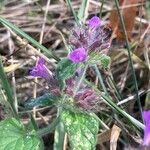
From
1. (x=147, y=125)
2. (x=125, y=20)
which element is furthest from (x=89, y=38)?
(x=125, y=20)

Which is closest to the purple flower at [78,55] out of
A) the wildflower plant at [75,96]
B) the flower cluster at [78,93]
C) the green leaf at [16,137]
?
the wildflower plant at [75,96]

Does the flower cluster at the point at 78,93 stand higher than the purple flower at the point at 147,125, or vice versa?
the purple flower at the point at 147,125

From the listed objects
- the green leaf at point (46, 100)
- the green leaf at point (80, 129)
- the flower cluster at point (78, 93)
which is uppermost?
the flower cluster at point (78, 93)

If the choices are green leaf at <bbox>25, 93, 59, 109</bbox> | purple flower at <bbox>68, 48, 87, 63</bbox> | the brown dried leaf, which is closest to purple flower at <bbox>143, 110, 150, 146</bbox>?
purple flower at <bbox>68, 48, 87, 63</bbox>

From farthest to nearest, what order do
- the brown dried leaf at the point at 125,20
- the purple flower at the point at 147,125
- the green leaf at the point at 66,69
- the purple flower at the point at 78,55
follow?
1. the brown dried leaf at the point at 125,20
2. the green leaf at the point at 66,69
3. the purple flower at the point at 78,55
4. the purple flower at the point at 147,125

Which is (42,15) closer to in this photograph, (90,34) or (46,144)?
(46,144)

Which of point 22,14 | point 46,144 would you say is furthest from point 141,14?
point 46,144

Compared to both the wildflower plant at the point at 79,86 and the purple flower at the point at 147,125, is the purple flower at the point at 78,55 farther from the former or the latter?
the purple flower at the point at 147,125
